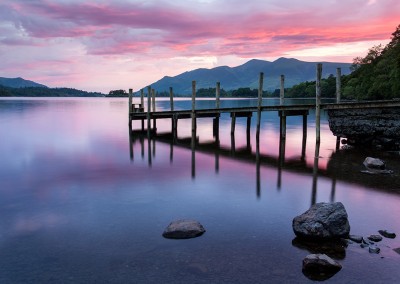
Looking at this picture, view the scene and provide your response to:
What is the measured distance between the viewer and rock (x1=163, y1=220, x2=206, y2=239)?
9430mm

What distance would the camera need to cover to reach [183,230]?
31.3 ft

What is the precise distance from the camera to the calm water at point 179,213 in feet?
25.7

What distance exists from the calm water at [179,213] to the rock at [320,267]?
14cm

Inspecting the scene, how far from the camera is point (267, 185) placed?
1520cm

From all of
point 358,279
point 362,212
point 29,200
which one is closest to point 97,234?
point 29,200

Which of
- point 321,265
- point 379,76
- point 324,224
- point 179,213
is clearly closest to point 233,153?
point 179,213

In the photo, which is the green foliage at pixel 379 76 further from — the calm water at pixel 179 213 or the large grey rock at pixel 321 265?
the large grey rock at pixel 321 265

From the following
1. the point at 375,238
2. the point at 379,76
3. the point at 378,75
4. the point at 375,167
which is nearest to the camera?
the point at 375,238

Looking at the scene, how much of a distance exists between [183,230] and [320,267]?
3.47 m

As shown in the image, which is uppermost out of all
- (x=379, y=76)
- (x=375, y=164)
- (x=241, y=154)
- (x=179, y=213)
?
(x=379, y=76)

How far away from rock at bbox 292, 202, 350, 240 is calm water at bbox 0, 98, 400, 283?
471 mm

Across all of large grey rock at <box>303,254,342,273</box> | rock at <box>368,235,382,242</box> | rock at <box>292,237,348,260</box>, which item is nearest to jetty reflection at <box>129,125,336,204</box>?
rock at <box>368,235,382,242</box>

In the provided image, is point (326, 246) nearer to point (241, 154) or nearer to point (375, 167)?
point (375, 167)

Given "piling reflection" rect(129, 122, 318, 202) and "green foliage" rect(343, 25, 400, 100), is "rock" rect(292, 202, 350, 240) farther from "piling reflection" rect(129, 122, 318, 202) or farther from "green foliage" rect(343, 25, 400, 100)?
"green foliage" rect(343, 25, 400, 100)
